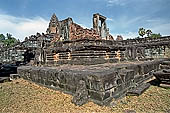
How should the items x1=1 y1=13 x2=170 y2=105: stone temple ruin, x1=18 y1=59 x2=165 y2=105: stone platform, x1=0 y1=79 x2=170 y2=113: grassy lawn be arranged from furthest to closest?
x1=1 y1=13 x2=170 y2=105: stone temple ruin → x1=18 y1=59 x2=165 y2=105: stone platform → x1=0 y1=79 x2=170 y2=113: grassy lawn

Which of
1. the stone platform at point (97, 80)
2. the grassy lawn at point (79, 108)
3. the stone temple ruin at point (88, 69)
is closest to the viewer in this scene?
the grassy lawn at point (79, 108)

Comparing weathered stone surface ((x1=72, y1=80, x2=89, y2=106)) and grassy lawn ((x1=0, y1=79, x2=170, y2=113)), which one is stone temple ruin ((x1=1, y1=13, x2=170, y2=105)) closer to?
weathered stone surface ((x1=72, y1=80, x2=89, y2=106))

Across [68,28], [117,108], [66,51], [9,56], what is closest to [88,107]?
[117,108]

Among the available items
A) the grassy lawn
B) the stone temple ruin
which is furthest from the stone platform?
the grassy lawn

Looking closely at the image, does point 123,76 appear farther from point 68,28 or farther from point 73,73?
point 68,28

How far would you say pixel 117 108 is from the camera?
2857 mm

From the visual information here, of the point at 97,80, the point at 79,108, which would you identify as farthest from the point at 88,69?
the point at 79,108

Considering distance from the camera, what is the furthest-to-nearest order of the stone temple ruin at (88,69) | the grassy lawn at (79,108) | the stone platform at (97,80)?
Result: the stone temple ruin at (88,69) < the stone platform at (97,80) < the grassy lawn at (79,108)

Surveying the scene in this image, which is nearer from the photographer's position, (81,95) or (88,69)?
(81,95)

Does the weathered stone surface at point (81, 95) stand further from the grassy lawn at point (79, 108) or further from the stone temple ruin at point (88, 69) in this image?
the grassy lawn at point (79, 108)

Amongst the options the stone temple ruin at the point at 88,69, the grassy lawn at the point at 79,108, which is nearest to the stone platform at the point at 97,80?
the stone temple ruin at the point at 88,69

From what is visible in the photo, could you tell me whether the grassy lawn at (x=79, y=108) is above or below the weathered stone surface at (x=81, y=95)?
below

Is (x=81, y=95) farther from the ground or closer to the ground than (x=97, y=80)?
closer to the ground

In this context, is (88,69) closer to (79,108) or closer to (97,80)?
(97,80)
